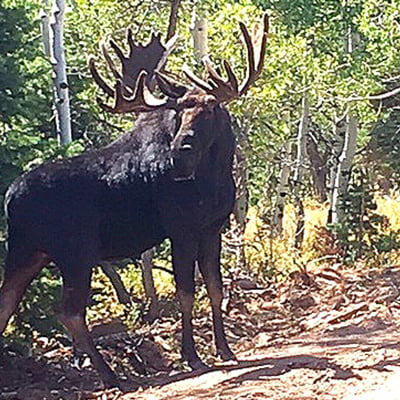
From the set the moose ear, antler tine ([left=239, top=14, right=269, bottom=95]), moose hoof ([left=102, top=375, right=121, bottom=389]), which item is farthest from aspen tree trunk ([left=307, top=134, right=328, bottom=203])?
moose hoof ([left=102, top=375, right=121, bottom=389])

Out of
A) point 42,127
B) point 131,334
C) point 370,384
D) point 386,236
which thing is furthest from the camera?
point 386,236

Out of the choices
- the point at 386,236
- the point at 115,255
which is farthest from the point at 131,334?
the point at 386,236

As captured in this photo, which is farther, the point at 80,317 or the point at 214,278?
the point at 214,278

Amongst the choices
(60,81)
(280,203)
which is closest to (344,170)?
(280,203)

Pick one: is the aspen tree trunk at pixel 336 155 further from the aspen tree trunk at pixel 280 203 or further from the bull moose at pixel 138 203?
the bull moose at pixel 138 203

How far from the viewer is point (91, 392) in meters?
8.53

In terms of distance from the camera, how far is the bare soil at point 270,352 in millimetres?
7289

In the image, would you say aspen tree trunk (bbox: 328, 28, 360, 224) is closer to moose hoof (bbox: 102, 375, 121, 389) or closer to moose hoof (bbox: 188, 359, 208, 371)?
moose hoof (bbox: 188, 359, 208, 371)

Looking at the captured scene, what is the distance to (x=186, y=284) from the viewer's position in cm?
841

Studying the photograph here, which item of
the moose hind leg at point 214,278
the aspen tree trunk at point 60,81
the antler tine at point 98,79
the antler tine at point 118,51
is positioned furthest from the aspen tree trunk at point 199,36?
the moose hind leg at point 214,278

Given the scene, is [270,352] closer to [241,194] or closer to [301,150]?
[241,194]

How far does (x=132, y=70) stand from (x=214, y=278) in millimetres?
2186

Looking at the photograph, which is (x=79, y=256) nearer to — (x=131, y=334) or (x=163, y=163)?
(x=163, y=163)

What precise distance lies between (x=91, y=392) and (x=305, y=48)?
617cm
